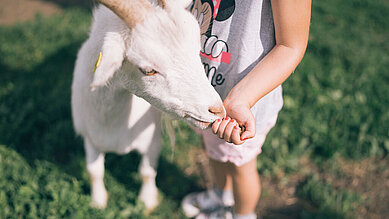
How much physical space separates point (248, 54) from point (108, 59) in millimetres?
732

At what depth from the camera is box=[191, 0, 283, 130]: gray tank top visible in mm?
1692

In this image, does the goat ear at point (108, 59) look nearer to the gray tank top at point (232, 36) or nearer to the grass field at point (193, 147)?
the gray tank top at point (232, 36)

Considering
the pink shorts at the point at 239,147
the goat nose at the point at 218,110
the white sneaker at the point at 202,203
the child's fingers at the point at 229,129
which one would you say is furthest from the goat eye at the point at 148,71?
the white sneaker at the point at 202,203

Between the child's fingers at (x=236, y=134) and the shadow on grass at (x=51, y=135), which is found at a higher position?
the child's fingers at (x=236, y=134)

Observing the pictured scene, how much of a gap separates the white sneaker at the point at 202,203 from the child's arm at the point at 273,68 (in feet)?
4.80

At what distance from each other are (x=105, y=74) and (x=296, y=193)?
93.9 inches

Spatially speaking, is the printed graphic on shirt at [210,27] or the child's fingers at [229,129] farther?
the printed graphic on shirt at [210,27]

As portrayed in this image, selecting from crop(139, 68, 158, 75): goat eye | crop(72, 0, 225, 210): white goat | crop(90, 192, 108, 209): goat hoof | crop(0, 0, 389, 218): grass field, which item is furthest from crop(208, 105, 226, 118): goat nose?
crop(90, 192, 108, 209): goat hoof

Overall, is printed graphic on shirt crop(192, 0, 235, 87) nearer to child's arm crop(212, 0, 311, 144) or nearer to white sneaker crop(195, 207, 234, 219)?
child's arm crop(212, 0, 311, 144)

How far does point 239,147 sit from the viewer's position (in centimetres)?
209

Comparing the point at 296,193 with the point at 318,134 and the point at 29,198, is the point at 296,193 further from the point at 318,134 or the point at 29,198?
the point at 29,198

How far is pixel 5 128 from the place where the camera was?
10.6ft

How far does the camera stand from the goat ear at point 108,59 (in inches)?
56.9

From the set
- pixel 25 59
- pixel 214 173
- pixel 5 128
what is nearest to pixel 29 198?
pixel 5 128
